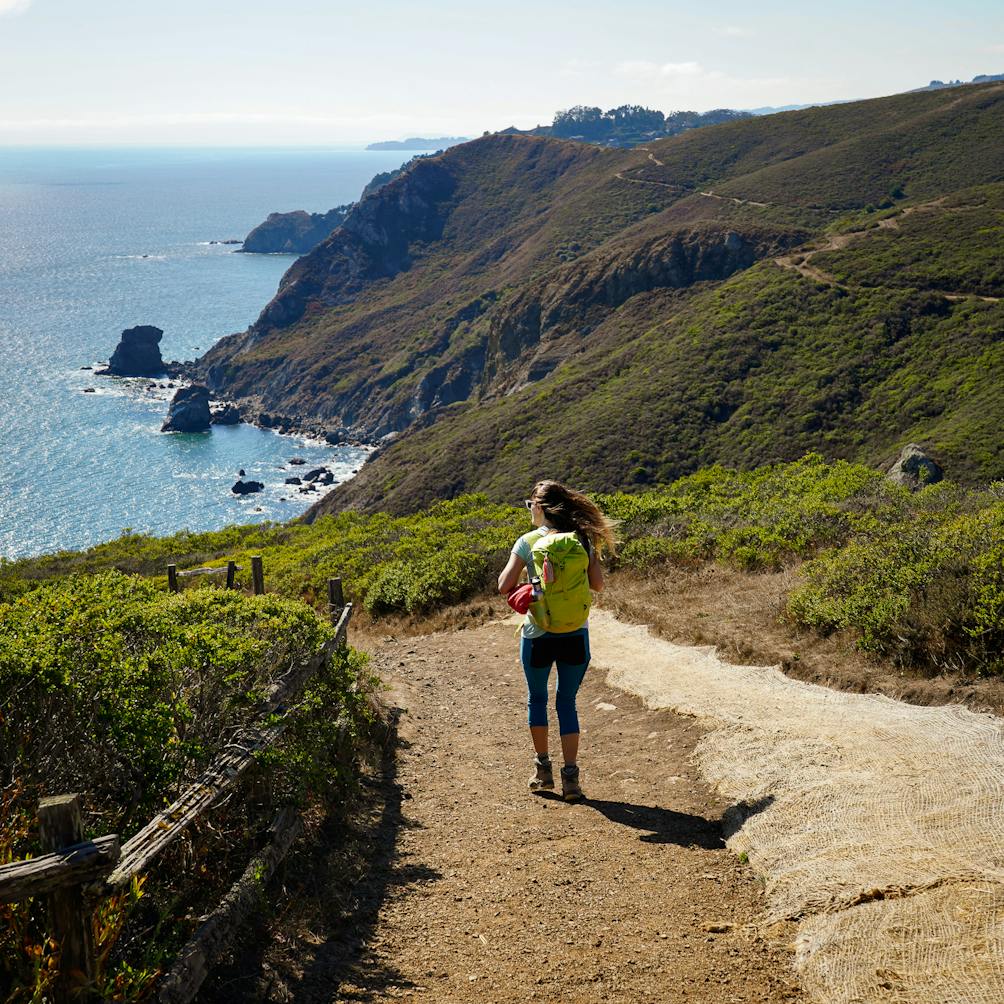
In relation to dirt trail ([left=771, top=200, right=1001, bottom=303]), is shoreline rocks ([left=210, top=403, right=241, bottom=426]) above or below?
below

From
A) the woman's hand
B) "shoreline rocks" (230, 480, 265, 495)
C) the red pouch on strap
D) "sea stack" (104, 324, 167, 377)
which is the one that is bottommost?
"shoreline rocks" (230, 480, 265, 495)

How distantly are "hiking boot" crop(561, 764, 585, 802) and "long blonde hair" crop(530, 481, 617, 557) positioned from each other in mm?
1588

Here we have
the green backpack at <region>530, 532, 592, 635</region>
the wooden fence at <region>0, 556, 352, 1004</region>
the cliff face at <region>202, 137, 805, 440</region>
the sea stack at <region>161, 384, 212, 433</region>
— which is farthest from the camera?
the sea stack at <region>161, 384, 212, 433</region>

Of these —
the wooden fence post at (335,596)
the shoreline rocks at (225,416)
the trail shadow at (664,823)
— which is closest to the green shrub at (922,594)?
the trail shadow at (664,823)

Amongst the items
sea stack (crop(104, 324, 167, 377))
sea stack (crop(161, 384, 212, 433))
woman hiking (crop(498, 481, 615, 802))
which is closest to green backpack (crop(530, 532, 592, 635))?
woman hiking (crop(498, 481, 615, 802))

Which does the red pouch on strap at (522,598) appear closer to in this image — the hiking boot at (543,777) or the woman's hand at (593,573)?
the woman's hand at (593,573)

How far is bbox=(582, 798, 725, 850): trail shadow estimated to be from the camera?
6.00 meters

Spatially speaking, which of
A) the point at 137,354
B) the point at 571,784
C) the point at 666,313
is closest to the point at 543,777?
the point at 571,784

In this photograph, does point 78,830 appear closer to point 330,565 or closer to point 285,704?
point 285,704

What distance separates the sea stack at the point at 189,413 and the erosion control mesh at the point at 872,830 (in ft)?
304

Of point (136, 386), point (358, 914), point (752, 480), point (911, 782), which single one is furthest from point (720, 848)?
point (136, 386)

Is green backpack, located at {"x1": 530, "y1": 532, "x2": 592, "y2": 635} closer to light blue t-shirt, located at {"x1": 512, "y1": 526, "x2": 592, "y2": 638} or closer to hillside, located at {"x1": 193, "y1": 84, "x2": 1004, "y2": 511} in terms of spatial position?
light blue t-shirt, located at {"x1": 512, "y1": 526, "x2": 592, "y2": 638}

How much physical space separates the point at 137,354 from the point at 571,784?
11699 cm

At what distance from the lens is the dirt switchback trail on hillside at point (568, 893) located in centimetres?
456
